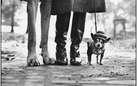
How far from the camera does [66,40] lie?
2957mm

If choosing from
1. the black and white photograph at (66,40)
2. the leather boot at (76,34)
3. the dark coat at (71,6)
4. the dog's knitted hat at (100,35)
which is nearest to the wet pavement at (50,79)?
the black and white photograph at (66,40)

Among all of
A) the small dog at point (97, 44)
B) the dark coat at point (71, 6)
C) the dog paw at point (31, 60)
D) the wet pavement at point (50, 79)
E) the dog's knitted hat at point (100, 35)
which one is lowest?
the wet pavement at point (50, 79)

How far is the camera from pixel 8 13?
2729 millimetres

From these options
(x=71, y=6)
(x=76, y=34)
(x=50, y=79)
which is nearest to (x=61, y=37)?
(x=76, y=34)

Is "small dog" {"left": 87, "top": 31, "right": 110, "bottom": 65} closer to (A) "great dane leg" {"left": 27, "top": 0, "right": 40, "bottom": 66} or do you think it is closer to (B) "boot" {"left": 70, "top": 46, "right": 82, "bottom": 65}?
(B) "boot" {"left": 70, "top": 46, "right": 82, "bottom": 65}

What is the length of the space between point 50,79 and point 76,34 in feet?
2.75

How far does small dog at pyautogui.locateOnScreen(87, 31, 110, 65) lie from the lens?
2822 mm

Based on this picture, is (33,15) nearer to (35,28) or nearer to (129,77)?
(35,28)

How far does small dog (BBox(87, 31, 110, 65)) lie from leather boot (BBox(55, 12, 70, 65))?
0.25 meters

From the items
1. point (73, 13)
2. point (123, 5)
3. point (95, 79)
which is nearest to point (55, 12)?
point (73, 13)

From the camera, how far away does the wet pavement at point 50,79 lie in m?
2.13

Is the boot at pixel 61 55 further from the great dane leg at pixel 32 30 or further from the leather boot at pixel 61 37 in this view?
the great dane leg at pixel 32 30

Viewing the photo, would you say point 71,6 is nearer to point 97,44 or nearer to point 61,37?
point 61,37

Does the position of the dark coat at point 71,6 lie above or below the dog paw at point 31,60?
above
